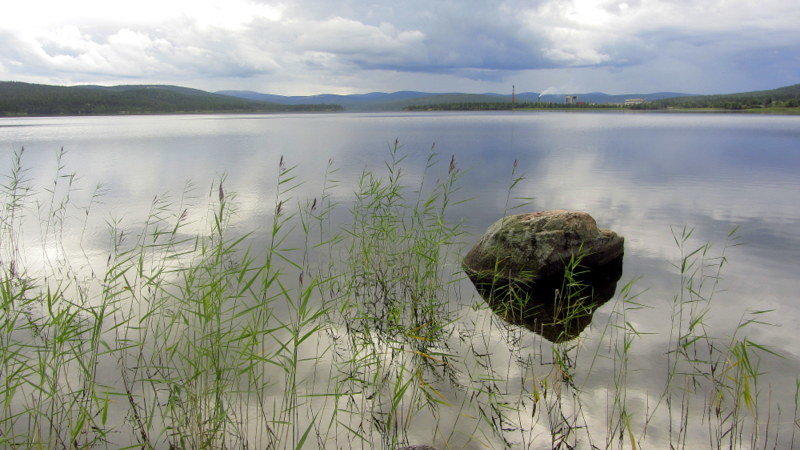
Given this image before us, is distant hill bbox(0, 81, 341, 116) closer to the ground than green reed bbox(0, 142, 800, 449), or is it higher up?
higher up

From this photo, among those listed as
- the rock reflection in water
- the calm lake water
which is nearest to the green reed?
the rock reflection in water

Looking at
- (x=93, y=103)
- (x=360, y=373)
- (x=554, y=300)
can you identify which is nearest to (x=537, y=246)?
(x=554, y=300)

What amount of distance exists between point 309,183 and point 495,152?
52.8 ft

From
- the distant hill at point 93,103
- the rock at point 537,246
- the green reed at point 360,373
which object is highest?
the distant hill at point 93,103

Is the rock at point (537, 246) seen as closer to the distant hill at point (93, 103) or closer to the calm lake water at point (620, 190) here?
the calm lake water at point (620, 190)

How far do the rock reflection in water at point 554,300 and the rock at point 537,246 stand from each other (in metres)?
0.19

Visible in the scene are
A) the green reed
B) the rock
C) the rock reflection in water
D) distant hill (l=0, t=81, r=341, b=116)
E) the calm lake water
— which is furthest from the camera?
distant hill (l=0, t=81, r=341, b=116)

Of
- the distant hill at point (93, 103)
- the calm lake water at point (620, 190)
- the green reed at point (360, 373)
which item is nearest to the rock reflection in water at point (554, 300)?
the green reed at point (360, 373)

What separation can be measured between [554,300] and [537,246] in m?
1.33

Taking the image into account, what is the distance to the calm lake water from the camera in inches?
288

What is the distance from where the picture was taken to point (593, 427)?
14.4 ft

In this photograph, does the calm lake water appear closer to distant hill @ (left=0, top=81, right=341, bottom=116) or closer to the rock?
the rock

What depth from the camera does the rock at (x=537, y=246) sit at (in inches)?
321

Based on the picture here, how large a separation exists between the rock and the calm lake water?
103 cm
